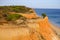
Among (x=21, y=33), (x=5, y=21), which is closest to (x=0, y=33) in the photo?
(x=21, y=33)

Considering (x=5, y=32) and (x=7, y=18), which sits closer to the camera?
(x=5, y=32)

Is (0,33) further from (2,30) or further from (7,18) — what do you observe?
(7,18)

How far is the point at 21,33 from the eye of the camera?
58.4 ft

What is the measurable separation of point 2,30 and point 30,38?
89.6 inches

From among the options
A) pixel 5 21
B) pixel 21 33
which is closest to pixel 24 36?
pixel 21 33

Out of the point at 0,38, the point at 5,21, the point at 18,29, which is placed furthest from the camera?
the point at 5,21

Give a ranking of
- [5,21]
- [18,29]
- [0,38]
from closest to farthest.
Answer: [0,38], [18,29], [5,21]

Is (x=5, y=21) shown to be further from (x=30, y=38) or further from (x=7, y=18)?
(x=30, y=38)

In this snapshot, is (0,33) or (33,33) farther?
(33,33)

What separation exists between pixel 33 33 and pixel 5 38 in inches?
125

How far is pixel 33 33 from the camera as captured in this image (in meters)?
19.7

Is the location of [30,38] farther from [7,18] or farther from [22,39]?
[7,18]

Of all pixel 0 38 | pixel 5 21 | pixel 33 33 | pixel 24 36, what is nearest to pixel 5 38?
pixel 0 38

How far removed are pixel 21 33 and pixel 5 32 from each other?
1.17m
